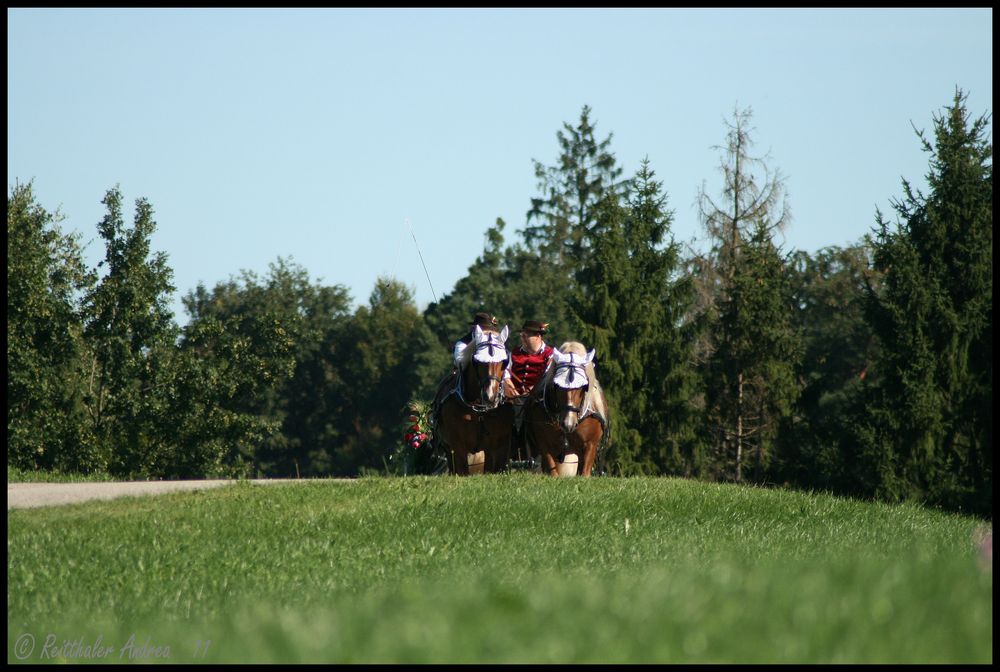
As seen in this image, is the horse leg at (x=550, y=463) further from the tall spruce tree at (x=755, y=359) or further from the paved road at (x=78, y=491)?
the tall spruce tree at (x=755, y=359)

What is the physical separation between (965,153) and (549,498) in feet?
82.7

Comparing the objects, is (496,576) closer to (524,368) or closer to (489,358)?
(489,358)

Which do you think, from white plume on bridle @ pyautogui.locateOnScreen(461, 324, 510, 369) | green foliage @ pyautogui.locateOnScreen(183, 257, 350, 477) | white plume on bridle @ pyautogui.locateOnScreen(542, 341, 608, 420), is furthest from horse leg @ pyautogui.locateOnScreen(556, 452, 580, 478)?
green foliage @ pyautogui.locateOnScreen(183, 257, 350, 477)

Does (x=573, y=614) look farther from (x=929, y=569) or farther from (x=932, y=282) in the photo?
(x=932, y=282)

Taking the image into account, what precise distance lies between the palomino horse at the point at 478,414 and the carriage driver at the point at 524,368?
0.59 ft

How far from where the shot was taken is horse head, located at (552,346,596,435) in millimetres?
18562

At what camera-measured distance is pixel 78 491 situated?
17.9 meters

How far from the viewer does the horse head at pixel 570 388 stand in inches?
731

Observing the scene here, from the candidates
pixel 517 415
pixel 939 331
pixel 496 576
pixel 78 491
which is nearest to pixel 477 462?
pixel 517 415

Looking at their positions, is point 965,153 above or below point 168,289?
above

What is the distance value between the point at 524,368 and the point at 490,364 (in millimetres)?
2232

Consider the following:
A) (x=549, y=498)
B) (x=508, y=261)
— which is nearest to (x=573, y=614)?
(x=549, y=498)

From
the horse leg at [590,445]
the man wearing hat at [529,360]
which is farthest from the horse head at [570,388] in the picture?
the man wearing hat at [529,360]

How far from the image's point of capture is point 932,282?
1422 inches
